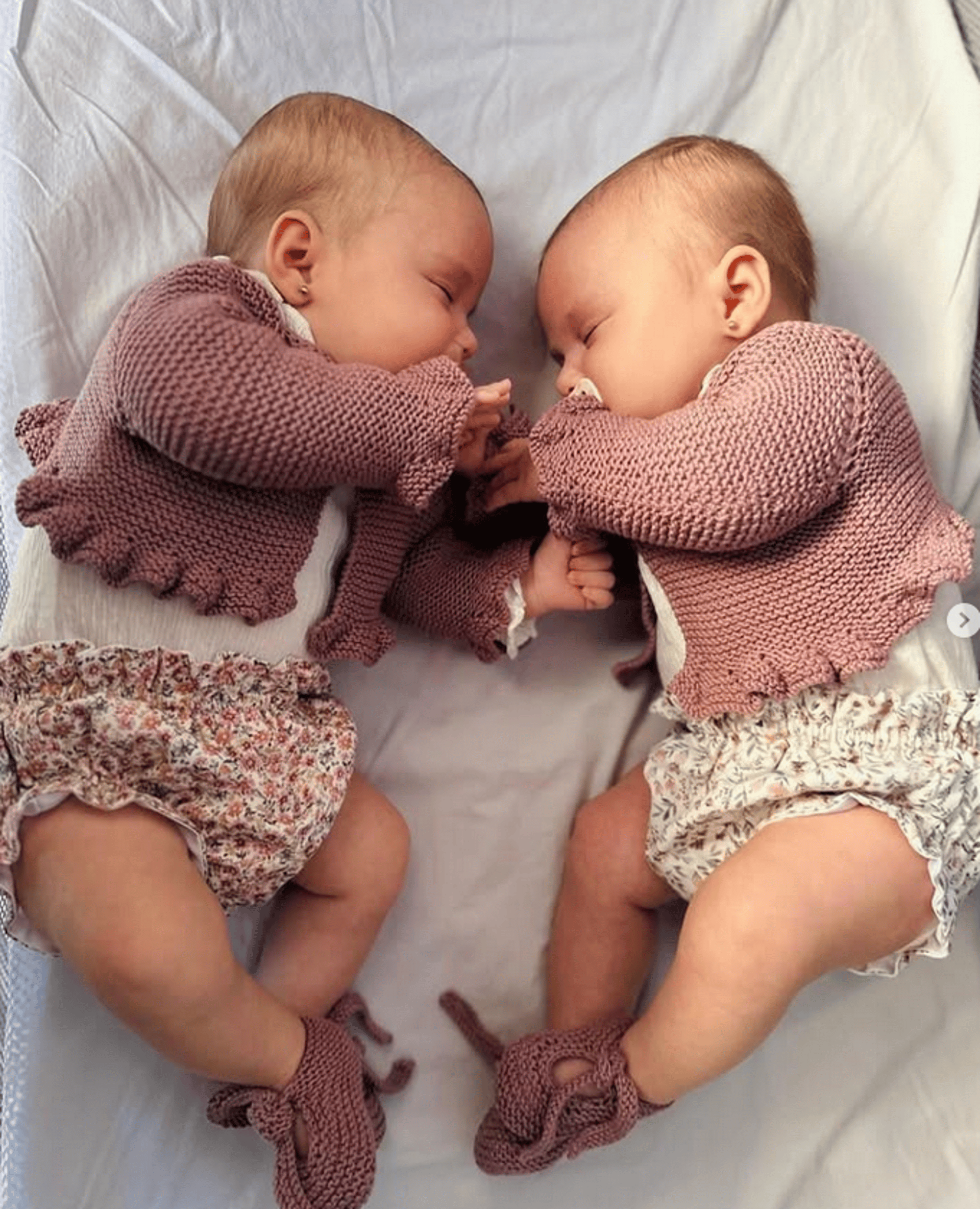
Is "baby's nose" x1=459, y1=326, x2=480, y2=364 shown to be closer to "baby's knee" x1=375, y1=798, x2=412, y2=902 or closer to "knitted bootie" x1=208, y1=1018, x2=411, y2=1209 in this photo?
"baby's knee" x1=375, y1=798, x2=412, y2=902

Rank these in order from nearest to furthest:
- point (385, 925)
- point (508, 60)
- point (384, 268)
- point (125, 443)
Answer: point (125, 443), point (384, 268), point (385, 925), point (508, 60)

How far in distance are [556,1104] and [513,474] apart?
0.60m

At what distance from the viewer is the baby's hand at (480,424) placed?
1089 mm

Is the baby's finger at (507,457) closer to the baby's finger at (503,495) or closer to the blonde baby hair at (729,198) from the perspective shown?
the baby's finger at (503,495)

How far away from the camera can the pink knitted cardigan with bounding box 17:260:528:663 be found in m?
0.95

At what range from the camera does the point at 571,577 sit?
1190mm

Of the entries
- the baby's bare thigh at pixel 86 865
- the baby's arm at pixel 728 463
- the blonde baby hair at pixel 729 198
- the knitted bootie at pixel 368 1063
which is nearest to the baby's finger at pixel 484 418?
the baby's arm at pixel 728 463

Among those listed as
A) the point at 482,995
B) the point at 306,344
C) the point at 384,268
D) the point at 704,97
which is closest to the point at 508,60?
the point at 704,97

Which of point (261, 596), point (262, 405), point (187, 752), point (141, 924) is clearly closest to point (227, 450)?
point (262, 405)

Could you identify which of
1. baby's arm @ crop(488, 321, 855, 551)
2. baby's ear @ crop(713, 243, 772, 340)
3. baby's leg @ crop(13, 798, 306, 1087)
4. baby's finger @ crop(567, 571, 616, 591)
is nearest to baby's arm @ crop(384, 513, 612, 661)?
baby's finger @ crop(567, 571, 616, 591)

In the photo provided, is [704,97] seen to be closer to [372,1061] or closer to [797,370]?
Result: [797,370]

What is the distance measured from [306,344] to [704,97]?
600 millimetres

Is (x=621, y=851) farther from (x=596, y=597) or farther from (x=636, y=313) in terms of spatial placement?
(x=636, y=313)

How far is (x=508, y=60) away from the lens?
134 cm
